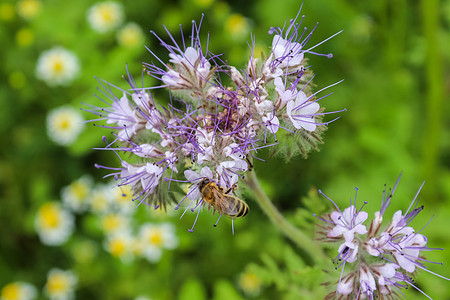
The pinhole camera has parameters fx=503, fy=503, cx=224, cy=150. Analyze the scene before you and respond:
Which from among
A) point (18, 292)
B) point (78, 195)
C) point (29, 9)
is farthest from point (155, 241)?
point (29, 9)

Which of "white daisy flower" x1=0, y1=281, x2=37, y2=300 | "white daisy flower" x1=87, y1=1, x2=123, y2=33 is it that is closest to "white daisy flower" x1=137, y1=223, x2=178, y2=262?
"white daisy flower" x1=0, y1=281, x2=37, y2=300

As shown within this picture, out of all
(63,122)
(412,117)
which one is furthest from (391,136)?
(63,122)

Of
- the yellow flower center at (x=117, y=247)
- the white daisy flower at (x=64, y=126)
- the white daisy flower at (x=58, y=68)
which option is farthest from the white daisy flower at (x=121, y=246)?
the white daisy flower at (x=58, y=68)

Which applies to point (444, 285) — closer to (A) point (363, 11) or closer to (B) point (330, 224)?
(B) point (330, 224)

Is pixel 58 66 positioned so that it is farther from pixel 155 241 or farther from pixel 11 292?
pixel 11 292

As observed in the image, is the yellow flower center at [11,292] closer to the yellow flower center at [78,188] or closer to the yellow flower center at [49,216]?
the yellow flower center at [49,216]

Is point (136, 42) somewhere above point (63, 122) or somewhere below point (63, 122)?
above
